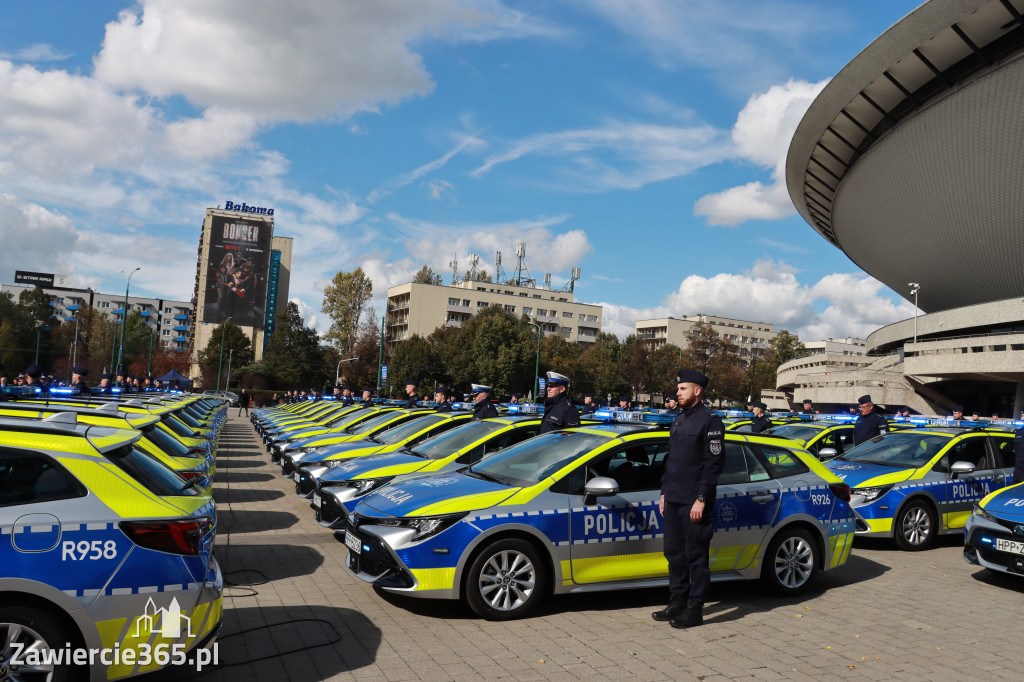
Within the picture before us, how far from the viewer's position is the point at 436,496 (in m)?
5.90

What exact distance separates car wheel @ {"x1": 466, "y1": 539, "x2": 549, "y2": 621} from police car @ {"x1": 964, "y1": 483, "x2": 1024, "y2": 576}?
15.6ft

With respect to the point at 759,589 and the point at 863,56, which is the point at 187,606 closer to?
the point at 759,589

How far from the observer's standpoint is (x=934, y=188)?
139ft

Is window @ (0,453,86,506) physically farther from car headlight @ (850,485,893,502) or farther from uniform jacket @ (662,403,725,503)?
car headlight @ (850,485,893,502)

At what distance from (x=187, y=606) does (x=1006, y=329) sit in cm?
4268

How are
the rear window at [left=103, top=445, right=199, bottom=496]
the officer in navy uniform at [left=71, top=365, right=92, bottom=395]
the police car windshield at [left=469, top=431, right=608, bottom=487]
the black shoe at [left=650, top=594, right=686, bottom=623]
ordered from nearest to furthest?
1. the rear window at [left=103, top=445, right=199, bottom=496]
2. the black shoe at [left=650, top=594, right=686, bottom=623]
3. the police car windshield at [left=469, top=431, right=608, bottom=487]
4. the officer in navy uniform at [left=71, top=365, right=92, bottom=395]

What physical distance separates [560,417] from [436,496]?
10.3 feet

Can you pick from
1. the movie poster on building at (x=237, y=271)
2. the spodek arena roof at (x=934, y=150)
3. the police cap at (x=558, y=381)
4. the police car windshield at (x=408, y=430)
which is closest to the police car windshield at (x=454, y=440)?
the police cap at (x=558, y=381)

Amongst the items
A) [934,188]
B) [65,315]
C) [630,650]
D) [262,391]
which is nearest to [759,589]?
[630,650]

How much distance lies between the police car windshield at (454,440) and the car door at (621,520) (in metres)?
2.70

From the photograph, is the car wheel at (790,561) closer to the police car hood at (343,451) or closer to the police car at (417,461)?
the police car at (417,461)

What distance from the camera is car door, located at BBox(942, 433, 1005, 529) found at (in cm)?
964

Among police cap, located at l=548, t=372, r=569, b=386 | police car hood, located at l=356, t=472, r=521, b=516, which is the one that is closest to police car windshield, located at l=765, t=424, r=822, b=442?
police cap, located at l=548, t=372, r=569, b=386

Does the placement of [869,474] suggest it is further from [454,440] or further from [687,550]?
[454,440]
